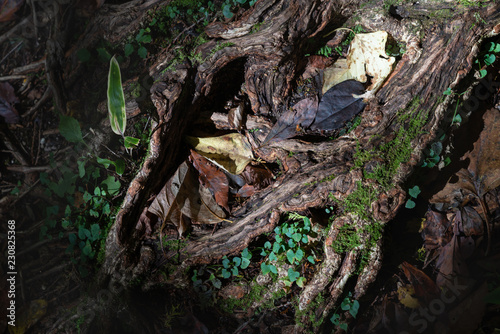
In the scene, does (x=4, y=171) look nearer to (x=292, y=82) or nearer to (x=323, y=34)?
(x=292, y=82)

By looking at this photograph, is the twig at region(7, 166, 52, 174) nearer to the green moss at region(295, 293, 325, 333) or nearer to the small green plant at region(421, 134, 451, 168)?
the green moss at region(295, 293, 325, 333)

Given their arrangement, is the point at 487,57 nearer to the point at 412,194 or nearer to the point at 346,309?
the point at 412,194

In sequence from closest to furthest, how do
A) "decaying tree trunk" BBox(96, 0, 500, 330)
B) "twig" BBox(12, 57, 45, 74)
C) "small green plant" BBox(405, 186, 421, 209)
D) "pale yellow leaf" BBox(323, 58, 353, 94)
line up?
1. "decaying tree trunk" BBox(96, 0, 500, 330)
2. "small green plant" BBox(405, 186, 421, 209)
3. "pale yellow leaf" BBox(323, 58, 353, 94)
4. "twig" BBox(12, 57, 45, 74)

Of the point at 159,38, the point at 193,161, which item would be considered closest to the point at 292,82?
the point at 193,161

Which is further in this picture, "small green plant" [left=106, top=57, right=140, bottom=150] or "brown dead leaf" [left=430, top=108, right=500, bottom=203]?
"brown dead leaf" [left=430, top=108, right=500, bottom=203]

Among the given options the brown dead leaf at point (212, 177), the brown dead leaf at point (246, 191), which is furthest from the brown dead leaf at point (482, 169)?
the brown dead leaf at point (212, 177)

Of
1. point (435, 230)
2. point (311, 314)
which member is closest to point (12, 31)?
point (311, 314)

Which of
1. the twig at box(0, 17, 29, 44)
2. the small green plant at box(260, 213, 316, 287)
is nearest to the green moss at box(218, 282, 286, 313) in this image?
the small green plant at box(260, 213, 316, 287)
